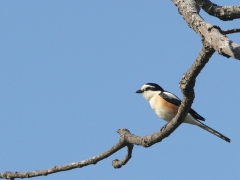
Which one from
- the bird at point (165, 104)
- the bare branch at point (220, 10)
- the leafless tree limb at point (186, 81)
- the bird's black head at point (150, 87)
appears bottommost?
the leafless tree limb at point (186, 81)

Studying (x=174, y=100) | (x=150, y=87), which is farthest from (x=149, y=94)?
(x=174, y=100)

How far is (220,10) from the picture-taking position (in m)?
4.91

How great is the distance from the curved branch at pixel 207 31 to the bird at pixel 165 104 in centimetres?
501

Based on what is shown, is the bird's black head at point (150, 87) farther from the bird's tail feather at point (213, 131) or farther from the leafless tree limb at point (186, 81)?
the leafless tree limb at point (186, 81)

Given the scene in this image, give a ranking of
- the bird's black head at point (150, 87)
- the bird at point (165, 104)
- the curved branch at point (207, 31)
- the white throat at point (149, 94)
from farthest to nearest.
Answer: the bird's black head at point (150, 87), the white throat at point (149, 94), the bird at point (165, 104), the curved branch at point (207, 31)

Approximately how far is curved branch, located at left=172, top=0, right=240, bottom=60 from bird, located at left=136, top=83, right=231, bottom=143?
501 cm

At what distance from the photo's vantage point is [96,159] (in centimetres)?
636

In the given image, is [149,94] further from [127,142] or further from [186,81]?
[186,81]

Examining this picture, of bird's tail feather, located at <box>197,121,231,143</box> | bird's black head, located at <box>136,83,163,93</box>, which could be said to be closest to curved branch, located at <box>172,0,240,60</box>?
bird's tail feather, located at <box>197,121,231,143</box>

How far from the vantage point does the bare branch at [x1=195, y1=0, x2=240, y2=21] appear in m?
4.84

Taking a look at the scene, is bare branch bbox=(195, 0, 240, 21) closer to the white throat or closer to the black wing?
the black wing

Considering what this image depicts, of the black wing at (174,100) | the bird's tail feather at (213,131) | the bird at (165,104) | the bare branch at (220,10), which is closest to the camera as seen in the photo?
the bare branch at (220,10)

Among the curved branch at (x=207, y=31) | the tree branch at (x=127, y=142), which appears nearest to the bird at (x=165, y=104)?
the tree branch at (x=127, y=142)

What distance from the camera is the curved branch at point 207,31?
3.39 meters
